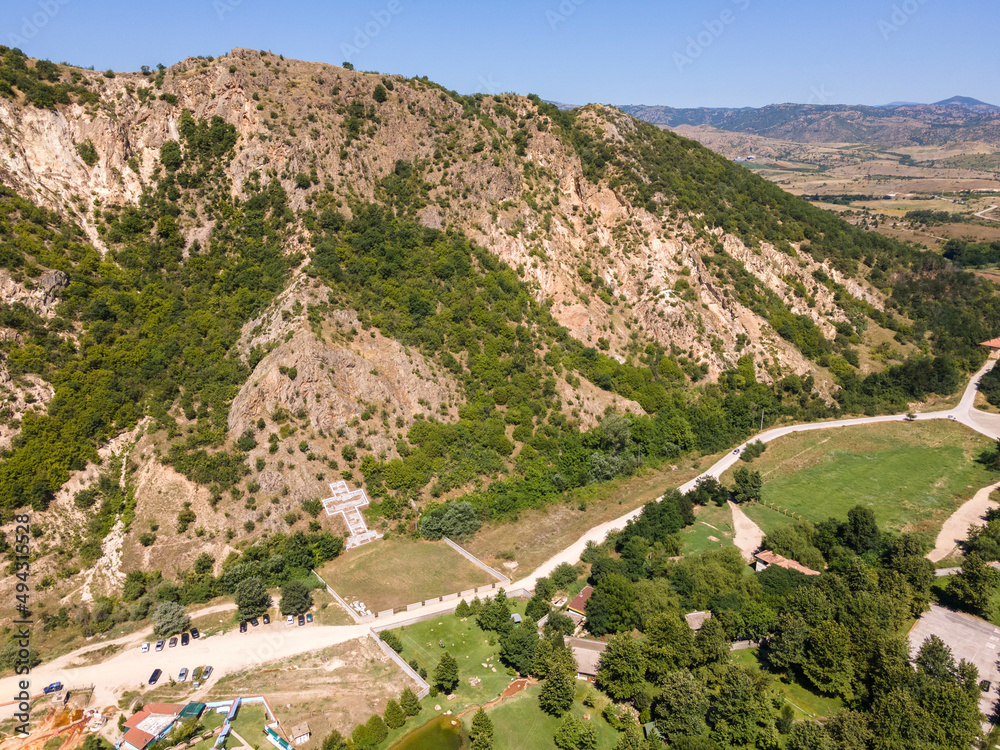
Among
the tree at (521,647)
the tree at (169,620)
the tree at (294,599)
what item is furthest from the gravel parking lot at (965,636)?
the tree at (169,620)

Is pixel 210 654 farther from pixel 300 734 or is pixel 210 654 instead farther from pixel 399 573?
pixel 399 573

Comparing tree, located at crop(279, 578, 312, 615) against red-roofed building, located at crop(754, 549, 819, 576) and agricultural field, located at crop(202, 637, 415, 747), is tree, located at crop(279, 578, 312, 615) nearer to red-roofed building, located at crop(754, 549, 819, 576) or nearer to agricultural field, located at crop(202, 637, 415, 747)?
agricultural field, located at crop(202, 637, 415, 747)

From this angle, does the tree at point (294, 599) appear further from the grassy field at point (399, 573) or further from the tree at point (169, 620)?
the tree at point (169, 620)

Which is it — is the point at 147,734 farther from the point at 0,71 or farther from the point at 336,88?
the point at 336,88

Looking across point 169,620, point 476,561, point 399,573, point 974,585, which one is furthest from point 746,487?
point 169,620

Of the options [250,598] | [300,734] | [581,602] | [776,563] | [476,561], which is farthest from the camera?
[476,561]

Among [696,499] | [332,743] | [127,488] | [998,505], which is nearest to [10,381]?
[127,488]
